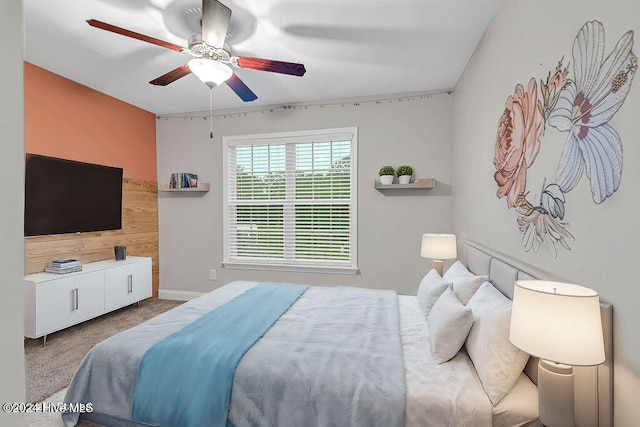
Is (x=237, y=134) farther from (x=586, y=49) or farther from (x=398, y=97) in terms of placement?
(x=586, y=49)

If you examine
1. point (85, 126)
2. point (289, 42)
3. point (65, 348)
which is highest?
point (289, 42)

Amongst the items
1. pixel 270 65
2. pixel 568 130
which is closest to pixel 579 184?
pixel 568 130

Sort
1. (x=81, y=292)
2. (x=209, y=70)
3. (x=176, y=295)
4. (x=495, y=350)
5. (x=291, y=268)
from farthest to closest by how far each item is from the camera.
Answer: (x=176, y=295)
(x=291, y=268)
(x=81, y=292)
(x=209, y=70)
(x=495, y=350)

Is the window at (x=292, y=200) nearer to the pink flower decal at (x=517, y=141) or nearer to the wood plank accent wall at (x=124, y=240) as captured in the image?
the wood plank accent wall at (x=124, y=240)

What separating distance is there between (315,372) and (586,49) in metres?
1.80

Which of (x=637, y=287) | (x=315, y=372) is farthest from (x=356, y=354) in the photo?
(x=637, y=287)

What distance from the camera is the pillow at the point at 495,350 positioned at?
1337 millimetres

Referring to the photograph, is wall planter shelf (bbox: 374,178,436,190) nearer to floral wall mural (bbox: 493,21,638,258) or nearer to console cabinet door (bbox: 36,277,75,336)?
floral wall mural (bbox: 493,21,638,258)

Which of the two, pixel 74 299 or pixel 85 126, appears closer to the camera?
pixel 74 299

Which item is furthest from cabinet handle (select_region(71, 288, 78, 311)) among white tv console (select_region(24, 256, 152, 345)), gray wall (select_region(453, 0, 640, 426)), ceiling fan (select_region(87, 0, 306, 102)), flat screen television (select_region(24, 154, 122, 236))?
gray wall (select_region(453, 0, 640, 426))

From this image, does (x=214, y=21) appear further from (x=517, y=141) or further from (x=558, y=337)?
(x=558, y=337)

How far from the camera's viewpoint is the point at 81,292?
3.12 meters

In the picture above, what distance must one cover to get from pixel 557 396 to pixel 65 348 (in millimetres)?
3691

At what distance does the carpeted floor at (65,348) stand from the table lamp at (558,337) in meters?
2.98
